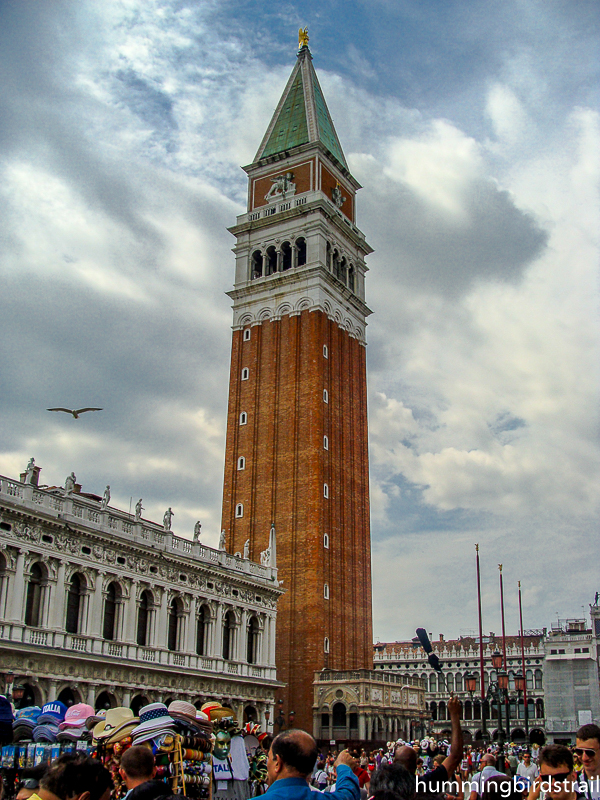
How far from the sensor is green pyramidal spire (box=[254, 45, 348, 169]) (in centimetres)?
6675

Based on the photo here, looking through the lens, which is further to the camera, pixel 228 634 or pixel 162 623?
pixel 228 634

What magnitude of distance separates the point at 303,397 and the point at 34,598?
93.8 feet

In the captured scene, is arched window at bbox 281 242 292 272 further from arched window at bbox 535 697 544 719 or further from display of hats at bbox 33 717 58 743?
arched window at bbox 535 697 544 719

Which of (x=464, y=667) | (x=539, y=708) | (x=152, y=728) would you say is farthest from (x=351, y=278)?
(x=152, y=728)

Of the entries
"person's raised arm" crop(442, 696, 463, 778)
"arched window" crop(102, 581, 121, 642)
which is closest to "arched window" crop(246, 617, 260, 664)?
"arched window" crop(102, 581, 121, 642)

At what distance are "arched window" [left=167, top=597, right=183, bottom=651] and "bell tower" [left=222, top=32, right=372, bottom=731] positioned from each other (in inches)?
490

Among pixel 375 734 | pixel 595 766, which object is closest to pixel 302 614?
pixel 375 734

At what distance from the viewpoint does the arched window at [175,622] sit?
4162 cm

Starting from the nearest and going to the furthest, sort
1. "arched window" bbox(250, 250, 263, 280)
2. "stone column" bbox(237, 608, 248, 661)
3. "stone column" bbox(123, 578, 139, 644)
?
"stone column" bbox(123, 578, 139, 644)
"stone column" bbox(237, 608, 248, 661)
"arched window" bbox(250, 250, 263, 280)

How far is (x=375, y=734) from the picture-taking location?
48.0 metres

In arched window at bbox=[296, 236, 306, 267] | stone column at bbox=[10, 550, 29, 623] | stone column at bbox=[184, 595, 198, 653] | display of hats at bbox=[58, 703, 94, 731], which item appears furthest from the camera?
arched window at bbox=[296, 236, 306, 267]

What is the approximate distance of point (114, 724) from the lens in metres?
10.4

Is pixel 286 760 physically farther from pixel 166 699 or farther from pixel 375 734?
pixel 375 734

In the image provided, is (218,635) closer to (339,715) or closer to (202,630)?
(202,630)
